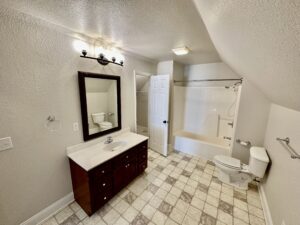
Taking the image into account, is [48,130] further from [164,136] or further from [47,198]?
[164,136]

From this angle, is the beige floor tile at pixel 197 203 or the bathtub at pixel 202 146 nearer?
the beige floor tile at pixel 197 203

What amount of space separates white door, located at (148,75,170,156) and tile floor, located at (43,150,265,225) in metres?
0.77

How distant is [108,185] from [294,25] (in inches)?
83.4

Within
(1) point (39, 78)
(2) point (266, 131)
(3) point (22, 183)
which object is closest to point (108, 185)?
(3) point (22, 183)

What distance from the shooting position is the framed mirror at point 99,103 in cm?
179

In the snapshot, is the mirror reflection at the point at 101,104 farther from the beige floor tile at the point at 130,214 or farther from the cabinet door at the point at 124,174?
the beige floor tile at the point at 130,214

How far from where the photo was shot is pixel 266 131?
2.18 metres

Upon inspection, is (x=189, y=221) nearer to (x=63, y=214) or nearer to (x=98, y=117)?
(x=63, y=214)

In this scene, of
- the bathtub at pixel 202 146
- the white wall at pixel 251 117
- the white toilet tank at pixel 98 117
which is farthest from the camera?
the bathtub at pixel 202 146

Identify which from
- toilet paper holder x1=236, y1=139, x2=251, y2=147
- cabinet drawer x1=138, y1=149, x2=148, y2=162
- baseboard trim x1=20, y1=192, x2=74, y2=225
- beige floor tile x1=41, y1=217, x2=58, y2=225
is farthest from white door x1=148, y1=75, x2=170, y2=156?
beige floor tile x1=41, y1=217, x2=58, y2=225

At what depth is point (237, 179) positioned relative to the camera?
218 cm

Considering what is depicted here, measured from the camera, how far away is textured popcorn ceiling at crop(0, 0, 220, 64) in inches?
42.3

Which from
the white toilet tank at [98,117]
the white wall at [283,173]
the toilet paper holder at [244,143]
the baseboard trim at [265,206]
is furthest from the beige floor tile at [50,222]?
the toilet paper holder at [244,143]

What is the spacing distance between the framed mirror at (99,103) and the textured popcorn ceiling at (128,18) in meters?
0.59
